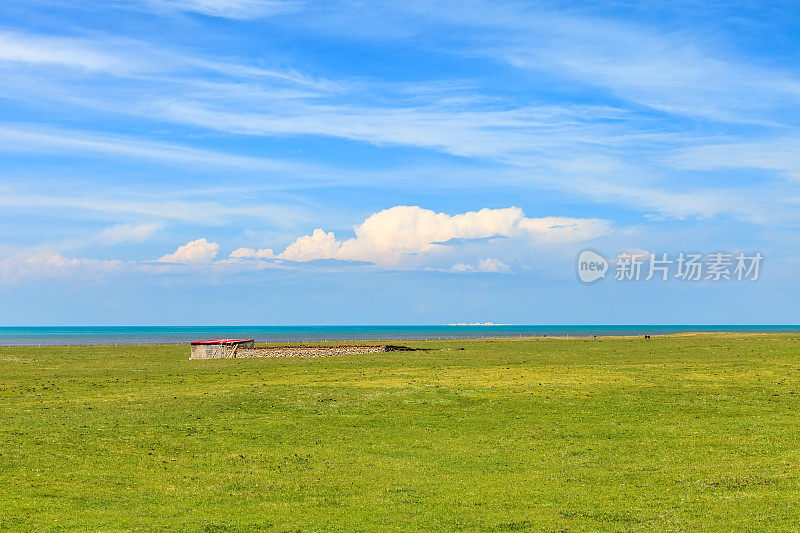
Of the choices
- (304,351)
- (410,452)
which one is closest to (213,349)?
(304,351)

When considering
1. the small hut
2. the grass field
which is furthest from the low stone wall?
the grass field

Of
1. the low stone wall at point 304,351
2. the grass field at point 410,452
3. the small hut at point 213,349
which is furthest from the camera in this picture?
the low stone wall at point 304,351

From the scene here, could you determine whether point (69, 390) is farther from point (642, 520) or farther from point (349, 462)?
point (642, 520)

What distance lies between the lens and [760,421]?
37.5 m

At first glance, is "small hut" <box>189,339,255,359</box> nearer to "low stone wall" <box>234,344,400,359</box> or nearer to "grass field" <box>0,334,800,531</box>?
"low stone wall" <box>234,344,400,359</box>

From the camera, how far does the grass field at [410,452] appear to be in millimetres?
23000

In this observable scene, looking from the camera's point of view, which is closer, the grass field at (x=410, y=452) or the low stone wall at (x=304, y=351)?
the grass field at (x=410, y=452)

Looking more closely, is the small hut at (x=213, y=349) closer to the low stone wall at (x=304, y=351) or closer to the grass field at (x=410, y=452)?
the low stone wall at (x=304, y=351)

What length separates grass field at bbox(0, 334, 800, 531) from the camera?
2300 cm

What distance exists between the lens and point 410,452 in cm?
3259

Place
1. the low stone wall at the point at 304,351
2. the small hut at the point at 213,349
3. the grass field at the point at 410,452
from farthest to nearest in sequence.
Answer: the low stone wall at the point at 304,351 → the small hut at the point at 213,349 → the grass field at the point at 410,452

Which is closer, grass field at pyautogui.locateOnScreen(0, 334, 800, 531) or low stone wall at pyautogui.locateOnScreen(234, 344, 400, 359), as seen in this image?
grass field at pyautogui.locateOnScreen(0, 334, 800, 531)

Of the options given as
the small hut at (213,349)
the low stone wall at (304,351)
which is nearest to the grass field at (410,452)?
the small hut at (213,349)

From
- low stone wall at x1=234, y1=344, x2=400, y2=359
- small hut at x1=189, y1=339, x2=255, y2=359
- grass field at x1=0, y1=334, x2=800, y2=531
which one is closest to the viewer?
grass field at x1=0, y1=334, x2=800, y2=531
